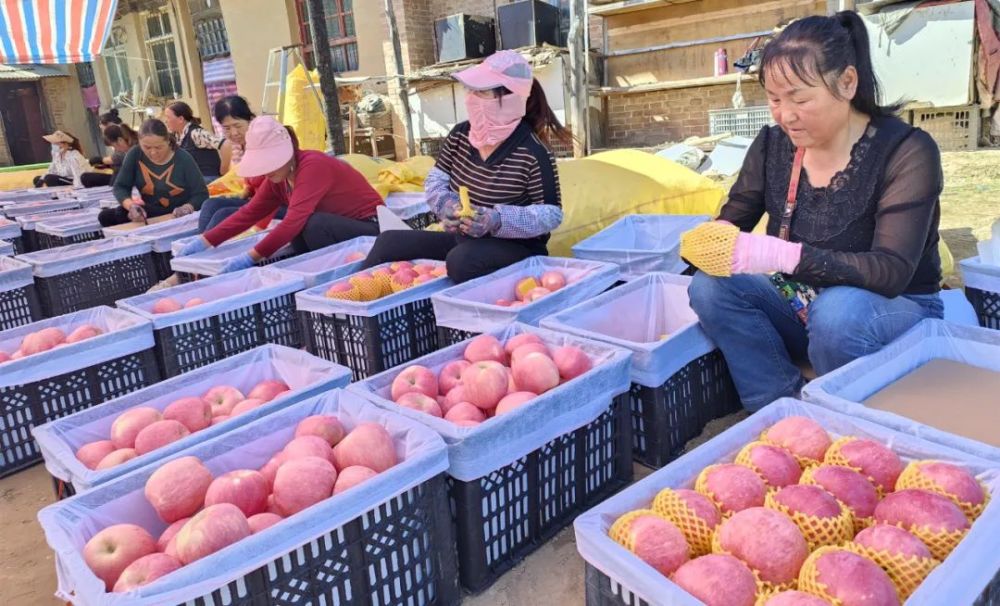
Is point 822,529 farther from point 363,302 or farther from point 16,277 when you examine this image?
point 16,277

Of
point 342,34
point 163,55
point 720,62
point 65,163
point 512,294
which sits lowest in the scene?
point 512,294

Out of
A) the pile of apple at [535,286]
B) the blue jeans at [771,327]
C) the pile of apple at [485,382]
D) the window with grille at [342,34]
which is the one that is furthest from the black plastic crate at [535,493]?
the window with grille at [342,34]

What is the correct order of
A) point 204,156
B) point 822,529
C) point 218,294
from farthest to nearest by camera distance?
point 204,156 < point 218,294 < point 822,529

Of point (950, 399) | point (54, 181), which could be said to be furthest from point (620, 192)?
point (54, 181)

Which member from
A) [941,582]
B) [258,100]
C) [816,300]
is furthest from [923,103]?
[258,100]

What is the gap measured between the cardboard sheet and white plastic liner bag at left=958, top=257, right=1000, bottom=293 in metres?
0.52

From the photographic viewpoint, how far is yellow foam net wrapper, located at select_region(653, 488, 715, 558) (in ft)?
4.10

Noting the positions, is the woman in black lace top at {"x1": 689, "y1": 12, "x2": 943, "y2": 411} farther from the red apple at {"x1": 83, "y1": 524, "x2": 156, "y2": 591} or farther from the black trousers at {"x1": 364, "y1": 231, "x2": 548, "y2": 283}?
the red apple at {"x1": 83, "y1": 524, "x2": 156, "y2": 591}

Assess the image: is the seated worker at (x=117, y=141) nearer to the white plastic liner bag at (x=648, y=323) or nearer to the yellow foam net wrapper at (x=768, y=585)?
the white plastic liner bag at (x=648, y=323)

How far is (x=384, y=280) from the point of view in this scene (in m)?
2.97

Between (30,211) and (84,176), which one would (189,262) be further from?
(84,176)

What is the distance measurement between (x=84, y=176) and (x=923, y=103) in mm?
9766

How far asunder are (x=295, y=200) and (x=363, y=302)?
4.43ft

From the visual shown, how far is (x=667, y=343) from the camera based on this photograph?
200cm
